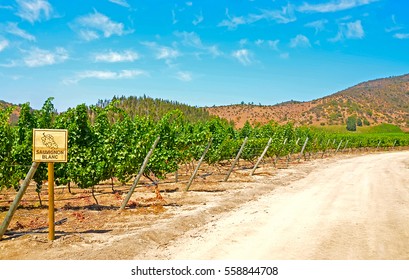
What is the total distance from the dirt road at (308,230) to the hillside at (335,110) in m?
82.8

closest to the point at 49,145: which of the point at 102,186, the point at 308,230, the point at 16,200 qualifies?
the point at 16,200

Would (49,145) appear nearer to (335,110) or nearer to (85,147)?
(85,147)

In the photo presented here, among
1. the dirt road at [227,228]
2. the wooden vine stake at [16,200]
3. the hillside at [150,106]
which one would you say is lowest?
the dirt road at [227,228]

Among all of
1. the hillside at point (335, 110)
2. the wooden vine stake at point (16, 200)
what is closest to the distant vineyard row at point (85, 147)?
the wooden vine stake at point (16, 200)

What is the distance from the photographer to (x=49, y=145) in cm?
771

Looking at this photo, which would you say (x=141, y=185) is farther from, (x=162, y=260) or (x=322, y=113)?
(x=322, y=113)

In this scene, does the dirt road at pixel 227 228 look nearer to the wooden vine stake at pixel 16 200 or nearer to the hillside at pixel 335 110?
the wooden vine stake at pixel 16 200

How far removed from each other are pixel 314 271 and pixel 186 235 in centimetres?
331

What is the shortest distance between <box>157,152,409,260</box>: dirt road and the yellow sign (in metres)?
2.91

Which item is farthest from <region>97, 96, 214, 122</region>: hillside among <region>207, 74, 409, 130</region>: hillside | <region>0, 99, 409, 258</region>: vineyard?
<region>0, 99, 409, 258</region>: vineyard

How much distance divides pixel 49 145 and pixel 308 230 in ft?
19.7

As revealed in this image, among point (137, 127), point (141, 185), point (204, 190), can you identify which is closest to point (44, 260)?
point (137, 127)

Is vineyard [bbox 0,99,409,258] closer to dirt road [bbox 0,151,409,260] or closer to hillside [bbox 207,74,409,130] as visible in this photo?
dirt road [bbox 0,151,409,260]

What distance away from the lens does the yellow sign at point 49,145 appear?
757 cm
